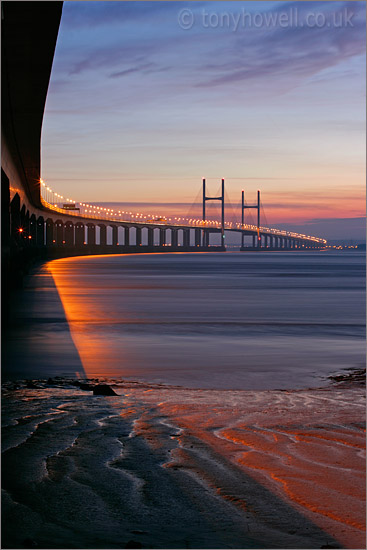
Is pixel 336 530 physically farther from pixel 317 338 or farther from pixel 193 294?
pixel 193 294

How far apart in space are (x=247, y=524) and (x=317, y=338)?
13960 millimetres

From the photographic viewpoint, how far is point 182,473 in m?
6.11

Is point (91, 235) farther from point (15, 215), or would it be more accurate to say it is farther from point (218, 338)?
point (218, 338)

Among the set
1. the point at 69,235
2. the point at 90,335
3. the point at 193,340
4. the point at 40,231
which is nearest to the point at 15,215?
the point at 90,335

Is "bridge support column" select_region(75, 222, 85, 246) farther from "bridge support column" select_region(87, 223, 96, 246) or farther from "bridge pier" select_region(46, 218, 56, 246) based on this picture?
"bridge pier" select_region(46, 218, 56, 246)

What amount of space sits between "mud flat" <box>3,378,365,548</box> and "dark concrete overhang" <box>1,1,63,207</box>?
797cm

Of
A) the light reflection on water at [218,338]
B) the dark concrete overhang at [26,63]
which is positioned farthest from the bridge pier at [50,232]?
the light reflection on water at [218,338]

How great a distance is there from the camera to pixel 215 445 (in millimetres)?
7098

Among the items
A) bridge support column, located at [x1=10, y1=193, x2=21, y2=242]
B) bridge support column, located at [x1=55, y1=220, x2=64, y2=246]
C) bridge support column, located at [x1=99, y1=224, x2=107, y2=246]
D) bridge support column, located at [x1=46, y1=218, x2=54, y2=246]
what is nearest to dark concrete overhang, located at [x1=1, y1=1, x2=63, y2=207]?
bridge support column, located at [x1=10, y1=193, x2=21, y2=242]

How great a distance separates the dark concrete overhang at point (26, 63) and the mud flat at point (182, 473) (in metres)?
7.97

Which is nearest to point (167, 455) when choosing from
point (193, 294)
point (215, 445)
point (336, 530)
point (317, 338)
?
point (215, 445)

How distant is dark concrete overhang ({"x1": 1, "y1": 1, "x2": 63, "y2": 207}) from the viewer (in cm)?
1452

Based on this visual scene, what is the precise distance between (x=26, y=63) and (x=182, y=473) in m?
15.4

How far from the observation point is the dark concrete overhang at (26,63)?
47.6 feet
